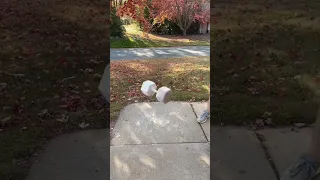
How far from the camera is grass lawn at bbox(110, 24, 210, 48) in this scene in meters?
4.52

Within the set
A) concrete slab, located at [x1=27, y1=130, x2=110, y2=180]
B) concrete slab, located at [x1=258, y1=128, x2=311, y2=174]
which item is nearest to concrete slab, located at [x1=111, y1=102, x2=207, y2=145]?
concrete slab, located at [x1=27, y1=130, x2=110, y2=180]

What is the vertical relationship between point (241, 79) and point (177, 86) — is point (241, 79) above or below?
above

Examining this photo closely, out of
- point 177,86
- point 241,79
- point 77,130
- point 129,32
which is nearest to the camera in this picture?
point 241,79

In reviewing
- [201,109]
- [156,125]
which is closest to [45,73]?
[156,125]

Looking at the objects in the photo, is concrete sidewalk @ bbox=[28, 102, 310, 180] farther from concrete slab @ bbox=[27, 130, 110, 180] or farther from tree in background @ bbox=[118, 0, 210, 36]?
tree in background @ bbox=[118, 0, 210, 36]

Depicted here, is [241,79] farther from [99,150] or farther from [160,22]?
[160,22]

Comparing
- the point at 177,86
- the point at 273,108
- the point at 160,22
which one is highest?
the point at 160,22

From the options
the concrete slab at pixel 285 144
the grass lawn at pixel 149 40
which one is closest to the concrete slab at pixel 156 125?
the concrete slab at pixel 285 144

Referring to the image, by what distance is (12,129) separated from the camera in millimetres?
1112

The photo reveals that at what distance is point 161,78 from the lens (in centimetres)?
341

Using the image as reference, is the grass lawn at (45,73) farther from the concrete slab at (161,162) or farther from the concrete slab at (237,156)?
the concrete slab at (161,162)

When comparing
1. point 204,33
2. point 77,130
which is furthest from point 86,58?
point 204,33

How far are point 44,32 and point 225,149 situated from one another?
2.24 ft

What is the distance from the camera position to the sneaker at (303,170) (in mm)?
1042
